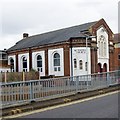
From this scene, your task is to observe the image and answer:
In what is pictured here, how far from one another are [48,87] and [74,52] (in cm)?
3010

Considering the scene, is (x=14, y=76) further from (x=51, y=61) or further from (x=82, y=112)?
(x=82, y=112)

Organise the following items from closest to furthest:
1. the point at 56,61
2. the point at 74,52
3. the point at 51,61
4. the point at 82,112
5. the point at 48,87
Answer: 1. the point at 82,112
2. the point at 48,87
3. the point at 74,52
4. the point at 56,61
5. the point at 51,61

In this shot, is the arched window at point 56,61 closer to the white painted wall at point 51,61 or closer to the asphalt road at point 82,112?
the white painted wall at point 51,61

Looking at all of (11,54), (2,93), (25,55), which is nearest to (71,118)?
(2,93)

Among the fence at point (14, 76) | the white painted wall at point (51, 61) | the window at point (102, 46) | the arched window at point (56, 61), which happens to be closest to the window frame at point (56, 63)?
the arched window at point (56, 61)

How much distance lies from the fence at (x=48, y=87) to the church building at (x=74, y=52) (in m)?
24.1

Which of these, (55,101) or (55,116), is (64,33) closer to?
(55,101)

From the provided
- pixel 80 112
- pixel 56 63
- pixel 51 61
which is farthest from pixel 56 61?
pixel 80 112

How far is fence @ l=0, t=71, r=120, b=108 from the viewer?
11891mm

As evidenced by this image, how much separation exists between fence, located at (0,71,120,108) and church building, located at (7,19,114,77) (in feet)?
79.1

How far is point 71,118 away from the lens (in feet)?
31.0

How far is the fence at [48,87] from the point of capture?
11.9m

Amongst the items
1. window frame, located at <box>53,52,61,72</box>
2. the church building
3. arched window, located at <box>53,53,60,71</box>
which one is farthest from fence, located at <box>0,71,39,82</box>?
arched window, located at <box>53,53,60,71</box>

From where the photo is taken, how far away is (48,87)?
14133 millimetres
